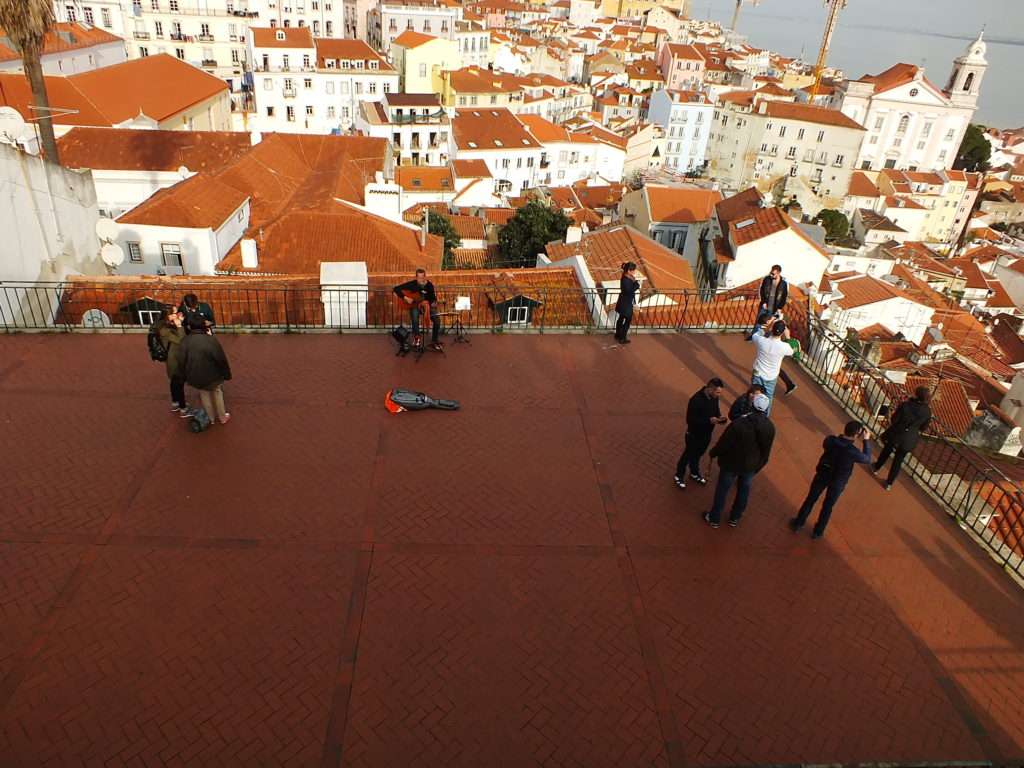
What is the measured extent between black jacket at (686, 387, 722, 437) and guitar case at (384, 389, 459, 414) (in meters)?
3.43

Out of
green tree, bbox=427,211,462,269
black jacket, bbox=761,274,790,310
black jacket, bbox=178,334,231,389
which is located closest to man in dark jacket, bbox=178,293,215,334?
black jacket, bbox=178,334,231,389

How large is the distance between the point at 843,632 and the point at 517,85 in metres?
77.5

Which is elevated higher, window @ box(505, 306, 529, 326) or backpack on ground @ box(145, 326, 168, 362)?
backpack on ground @ box(145, 326, 168, 362)

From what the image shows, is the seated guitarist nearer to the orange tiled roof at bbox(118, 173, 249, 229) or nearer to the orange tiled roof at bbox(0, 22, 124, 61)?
the orange tiled roof at bbox(118, 173, 249, 229)

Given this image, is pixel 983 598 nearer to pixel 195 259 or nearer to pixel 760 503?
pixel 760 503

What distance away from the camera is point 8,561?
657cm

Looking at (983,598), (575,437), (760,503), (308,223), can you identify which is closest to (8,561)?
(575,437)

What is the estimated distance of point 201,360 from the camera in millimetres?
8039

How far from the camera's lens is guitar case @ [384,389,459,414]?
926 centimetres

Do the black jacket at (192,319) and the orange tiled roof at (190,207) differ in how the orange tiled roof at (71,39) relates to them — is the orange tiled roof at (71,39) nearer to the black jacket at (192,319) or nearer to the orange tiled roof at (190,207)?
the orange tiled roof at (190,207)

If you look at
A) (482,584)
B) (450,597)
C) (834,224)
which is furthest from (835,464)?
(834,224)

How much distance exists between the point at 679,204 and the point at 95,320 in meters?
32.2

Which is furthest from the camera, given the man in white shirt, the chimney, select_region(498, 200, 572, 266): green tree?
select_region(498, 200, 572, 266): green tree

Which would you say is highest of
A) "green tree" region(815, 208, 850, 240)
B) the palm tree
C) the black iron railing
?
the palm tree
